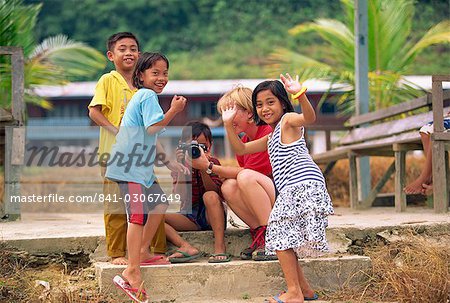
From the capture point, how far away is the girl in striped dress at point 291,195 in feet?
15.8

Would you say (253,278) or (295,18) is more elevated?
(295,18)

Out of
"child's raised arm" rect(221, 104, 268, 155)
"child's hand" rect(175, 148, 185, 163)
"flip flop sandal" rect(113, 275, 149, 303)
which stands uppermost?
"child's raised arm" rect(221, 104, 268, 155)

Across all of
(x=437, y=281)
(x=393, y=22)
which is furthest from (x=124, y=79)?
(x=393, y=22)

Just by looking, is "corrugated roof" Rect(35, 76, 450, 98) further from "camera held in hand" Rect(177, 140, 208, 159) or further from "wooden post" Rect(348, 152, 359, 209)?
"camera held in hand" Rect(177, 140, 208, 159)

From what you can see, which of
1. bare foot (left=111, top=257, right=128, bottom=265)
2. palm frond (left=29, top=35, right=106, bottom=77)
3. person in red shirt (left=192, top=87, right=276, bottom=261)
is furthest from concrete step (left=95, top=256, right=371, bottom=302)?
palm frond (left=29, top=35, right=106, bottom=77)

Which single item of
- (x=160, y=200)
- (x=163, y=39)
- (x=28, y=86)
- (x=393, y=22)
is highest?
(x=163, y=39)

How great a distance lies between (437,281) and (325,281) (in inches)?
29.2

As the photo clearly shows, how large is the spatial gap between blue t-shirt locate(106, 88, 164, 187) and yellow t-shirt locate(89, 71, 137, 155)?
32 cm

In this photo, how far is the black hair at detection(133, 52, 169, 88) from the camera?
16.9 ft

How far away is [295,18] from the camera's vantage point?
41.2m

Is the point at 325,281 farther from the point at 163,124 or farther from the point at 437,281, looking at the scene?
the point at 163,124

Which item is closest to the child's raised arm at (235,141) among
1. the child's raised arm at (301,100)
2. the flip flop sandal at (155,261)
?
the child's raised arm at (301,100)

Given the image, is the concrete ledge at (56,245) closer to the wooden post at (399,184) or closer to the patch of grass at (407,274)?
the patch of grass at (407,274)

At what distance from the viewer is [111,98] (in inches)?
216
